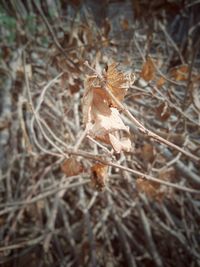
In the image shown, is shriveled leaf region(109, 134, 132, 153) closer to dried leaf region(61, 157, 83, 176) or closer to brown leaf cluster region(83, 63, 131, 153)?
brown leaf cluster region(83, 63, 131, 153)

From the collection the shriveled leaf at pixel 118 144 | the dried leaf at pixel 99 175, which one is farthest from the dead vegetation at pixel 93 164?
the shriveled leaf at pixel 118 144

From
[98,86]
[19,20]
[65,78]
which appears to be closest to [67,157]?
[98,86]

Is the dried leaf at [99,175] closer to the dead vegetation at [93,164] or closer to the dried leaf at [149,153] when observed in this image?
the dead vegetation at [93,164]

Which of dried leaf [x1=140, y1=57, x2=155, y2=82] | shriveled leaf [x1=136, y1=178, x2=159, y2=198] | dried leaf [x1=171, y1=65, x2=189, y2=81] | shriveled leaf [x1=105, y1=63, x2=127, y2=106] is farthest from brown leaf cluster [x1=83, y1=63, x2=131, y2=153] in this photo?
dried leaf [x1=171, y1=65, x2=189, y2=81]

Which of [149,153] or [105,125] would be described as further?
[149,153]

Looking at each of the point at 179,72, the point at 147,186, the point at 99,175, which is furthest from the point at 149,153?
the point at 179,72

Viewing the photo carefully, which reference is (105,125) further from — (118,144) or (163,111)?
(163,111)

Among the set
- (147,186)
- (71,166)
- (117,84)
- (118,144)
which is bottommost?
(147,186)

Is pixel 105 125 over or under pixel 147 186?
over

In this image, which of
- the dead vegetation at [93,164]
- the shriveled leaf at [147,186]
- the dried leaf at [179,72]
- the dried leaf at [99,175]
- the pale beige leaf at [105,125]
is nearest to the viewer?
the pale beige leaf at [105,125]
